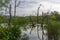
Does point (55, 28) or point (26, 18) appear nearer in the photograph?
point (55, 28)

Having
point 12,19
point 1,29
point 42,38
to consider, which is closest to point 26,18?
point 12,19

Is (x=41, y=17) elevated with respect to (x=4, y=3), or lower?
lower

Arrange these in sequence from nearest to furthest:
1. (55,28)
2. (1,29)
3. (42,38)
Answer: (1,29)
(55,28)
(42,38)

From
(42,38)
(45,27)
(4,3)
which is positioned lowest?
(42,38)

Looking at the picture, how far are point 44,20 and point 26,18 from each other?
0.55m

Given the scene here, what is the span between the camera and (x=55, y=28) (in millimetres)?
4789

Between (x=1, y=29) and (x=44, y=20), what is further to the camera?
(x=44, y=20)

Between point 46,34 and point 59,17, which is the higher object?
point 59,17

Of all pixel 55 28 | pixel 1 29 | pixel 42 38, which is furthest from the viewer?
pixel 42 38

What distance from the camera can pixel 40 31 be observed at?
5.22m

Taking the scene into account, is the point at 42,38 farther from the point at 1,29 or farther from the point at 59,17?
the point at 1,29

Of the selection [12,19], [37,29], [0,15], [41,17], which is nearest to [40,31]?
[37,29]

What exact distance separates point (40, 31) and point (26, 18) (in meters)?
0.58

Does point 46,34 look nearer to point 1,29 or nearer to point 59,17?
point 59,17
